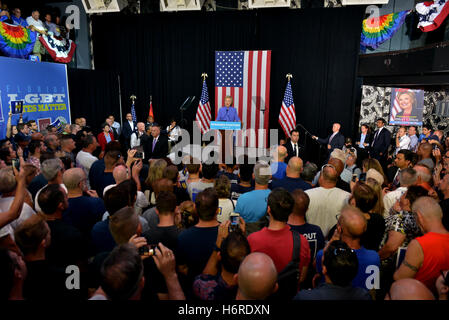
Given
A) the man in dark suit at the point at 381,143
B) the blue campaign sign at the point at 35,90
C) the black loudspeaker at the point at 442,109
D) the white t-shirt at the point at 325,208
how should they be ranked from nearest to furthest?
the white t-shirt at the point at 325,208, the blue campaign sign at the point at 35,90, the man in dark suit at the point at 381,143, the black loudspeaker at the point at 442,109

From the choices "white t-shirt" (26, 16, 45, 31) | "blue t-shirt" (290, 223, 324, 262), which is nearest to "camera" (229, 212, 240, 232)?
"blue t-shirt" (290, 223, 324, 262)

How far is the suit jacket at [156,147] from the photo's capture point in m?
5.57

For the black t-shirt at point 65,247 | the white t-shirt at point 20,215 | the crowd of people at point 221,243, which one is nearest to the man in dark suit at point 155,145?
the crowd of people at point 221,243

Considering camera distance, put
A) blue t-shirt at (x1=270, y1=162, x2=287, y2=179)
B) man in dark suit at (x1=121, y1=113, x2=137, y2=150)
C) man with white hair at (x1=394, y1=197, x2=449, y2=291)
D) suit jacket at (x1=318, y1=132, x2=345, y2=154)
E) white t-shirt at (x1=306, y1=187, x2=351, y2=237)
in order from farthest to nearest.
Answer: man in dark suit at (x1=121, y1=113, x2=137, y2=150), suit jacket at (x1=318, y1=132, x2=345, y2=154), blue t-shirt at (x1=270, y1=162, x2=287, y2=179), white t-shirt at (x1=306, y1=187, x2=351, y2=237), man with white hair at (x1=394, y1=197, x2=449, y2=291)

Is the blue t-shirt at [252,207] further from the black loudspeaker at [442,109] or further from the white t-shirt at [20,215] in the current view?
the black loudspeaker at [442,109]

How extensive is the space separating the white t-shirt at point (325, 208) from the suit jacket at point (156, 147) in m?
3.42

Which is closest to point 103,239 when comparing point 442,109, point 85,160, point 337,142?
point 85,160

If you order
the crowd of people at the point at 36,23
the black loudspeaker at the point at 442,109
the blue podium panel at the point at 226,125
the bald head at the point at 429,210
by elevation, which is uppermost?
the crowd of people at the point at 36,23

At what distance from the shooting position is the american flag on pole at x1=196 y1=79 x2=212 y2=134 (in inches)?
336

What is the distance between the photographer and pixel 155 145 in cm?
566

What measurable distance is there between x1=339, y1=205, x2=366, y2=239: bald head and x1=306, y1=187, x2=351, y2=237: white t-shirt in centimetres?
81

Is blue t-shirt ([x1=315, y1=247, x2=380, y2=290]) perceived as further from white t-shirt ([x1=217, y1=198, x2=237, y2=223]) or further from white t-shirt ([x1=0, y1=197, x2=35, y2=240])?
white t-shirt ([x1=0, y1=197, x2=35, y2=240])

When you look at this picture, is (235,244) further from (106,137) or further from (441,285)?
(106,137)

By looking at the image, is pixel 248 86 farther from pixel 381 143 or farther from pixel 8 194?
pixel 8 194
